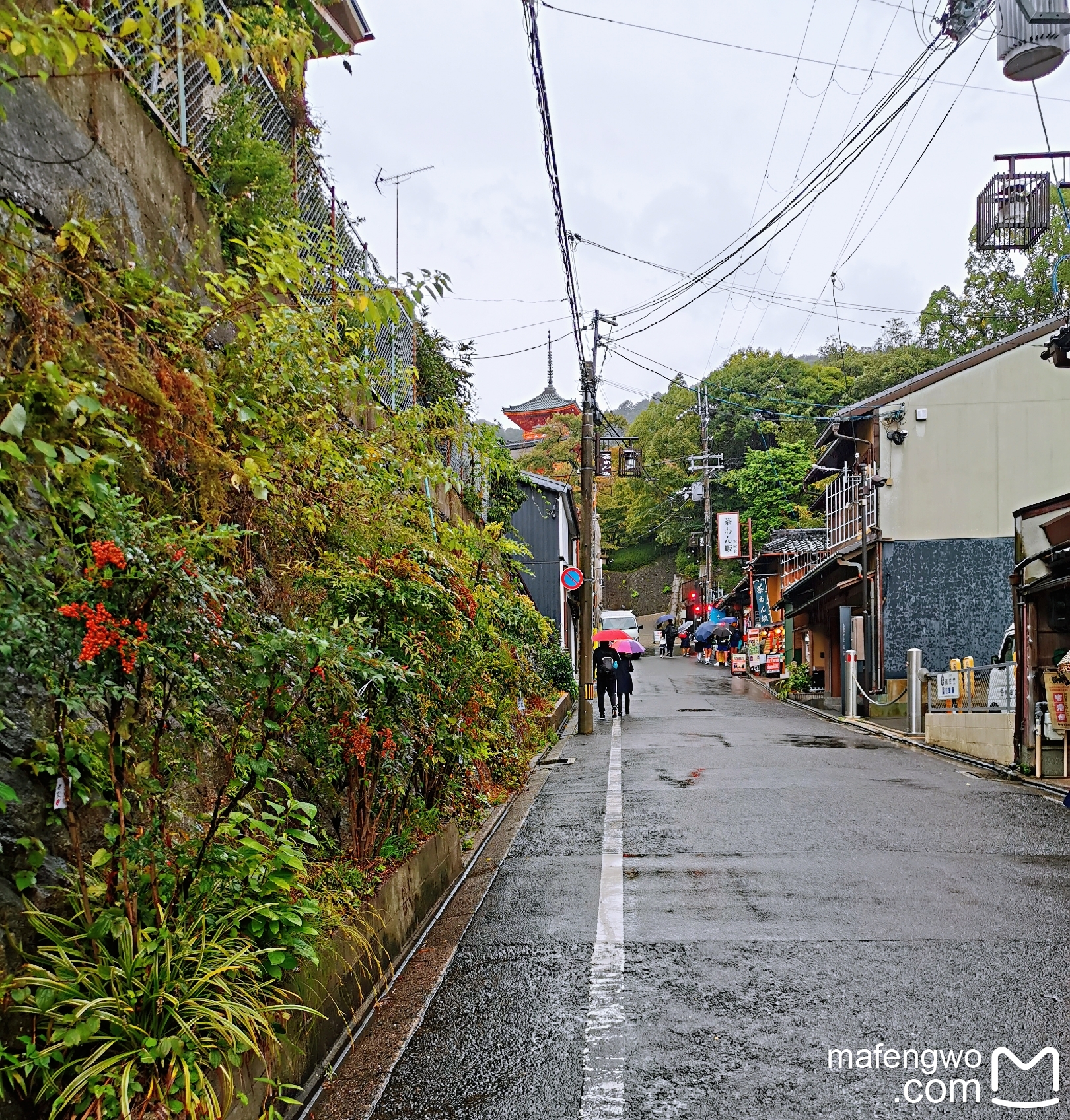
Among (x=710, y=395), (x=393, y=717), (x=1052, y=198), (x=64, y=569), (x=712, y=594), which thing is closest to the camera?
(x=64, y=569)

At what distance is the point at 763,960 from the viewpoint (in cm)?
543

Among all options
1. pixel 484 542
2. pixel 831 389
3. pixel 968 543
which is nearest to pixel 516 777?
pixel 484 542

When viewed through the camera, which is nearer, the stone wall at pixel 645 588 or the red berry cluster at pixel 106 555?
the red berry cluster at pixel 106 555

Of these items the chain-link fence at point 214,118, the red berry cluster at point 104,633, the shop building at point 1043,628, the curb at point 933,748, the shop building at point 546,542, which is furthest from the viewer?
the shop building at point 546,542

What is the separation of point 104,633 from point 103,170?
4246 mm

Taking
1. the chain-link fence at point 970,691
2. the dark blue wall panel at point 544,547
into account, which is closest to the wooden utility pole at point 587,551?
the chain-link fence at point 970,691

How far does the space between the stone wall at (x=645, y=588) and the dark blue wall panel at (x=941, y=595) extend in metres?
53.4

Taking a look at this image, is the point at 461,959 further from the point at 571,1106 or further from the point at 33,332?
the point at 33,332

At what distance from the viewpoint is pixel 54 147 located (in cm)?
561

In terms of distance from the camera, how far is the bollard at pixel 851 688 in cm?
2448

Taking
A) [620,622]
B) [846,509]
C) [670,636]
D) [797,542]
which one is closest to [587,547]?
[846,509]

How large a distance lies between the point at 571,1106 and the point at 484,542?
6.05m

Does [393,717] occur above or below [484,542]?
below

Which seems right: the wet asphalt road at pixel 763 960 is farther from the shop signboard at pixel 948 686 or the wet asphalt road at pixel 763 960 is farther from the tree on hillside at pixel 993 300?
the tree on hillside at pixel 993 300
